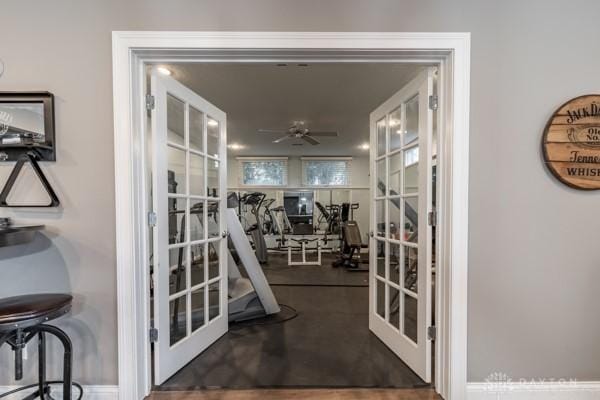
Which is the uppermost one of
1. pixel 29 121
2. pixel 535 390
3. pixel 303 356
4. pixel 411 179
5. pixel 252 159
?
pixel 252 159

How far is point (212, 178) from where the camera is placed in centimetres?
235

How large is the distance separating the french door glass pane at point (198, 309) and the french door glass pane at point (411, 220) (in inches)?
62.2

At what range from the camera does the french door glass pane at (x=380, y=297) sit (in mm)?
2369

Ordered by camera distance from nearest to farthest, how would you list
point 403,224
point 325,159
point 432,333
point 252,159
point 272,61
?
point 272,61 → point 432,333 → point 403,224 → point 252,159 → point 325,159

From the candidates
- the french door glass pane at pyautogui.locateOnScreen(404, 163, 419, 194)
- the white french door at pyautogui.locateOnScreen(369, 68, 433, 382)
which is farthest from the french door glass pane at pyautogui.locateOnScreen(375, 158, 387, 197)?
the french door glass pane at pyautogui.locateOnScreen(404, 163, 419, 194)

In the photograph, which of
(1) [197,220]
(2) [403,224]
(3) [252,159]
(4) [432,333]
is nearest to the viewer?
(4) [432,333]

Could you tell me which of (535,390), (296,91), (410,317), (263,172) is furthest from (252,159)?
(535,390)

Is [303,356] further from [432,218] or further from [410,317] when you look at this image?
[432,218]

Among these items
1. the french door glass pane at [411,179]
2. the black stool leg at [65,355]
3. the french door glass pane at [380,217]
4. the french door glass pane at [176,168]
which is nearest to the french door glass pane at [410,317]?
the french door glass pane at [380,217]

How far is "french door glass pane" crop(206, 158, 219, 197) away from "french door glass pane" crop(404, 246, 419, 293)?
5.11 ft

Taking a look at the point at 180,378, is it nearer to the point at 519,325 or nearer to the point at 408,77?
the point at 519,325

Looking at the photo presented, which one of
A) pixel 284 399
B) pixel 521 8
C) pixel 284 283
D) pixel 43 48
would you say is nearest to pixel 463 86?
pixel 521 8

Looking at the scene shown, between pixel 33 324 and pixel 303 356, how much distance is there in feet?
5.36

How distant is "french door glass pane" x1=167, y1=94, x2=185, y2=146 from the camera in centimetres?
189
